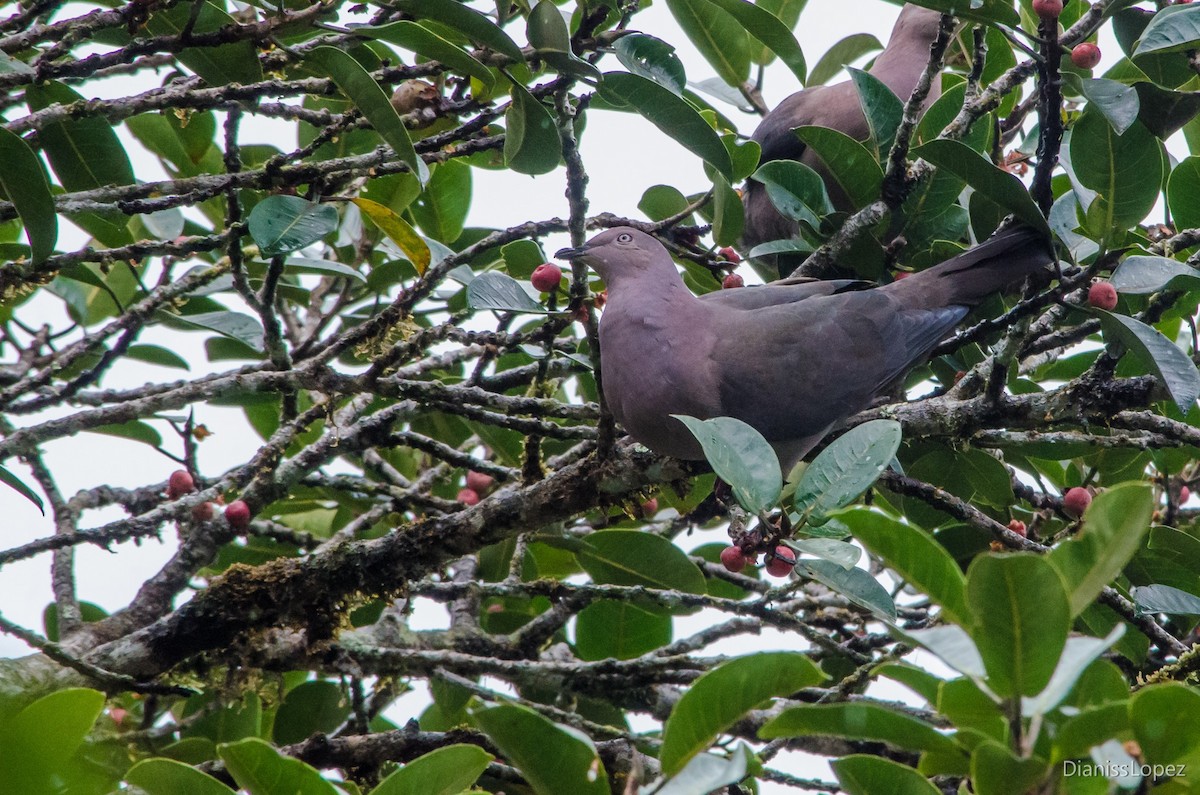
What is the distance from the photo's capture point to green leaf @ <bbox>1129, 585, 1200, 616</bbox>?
257 cm

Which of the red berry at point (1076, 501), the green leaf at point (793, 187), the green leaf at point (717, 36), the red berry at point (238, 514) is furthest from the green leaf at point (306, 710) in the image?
the green leaf at point (717, 36)

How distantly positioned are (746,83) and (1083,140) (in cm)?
185

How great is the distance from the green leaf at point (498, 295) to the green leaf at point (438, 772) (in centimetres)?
133

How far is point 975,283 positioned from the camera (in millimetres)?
3146

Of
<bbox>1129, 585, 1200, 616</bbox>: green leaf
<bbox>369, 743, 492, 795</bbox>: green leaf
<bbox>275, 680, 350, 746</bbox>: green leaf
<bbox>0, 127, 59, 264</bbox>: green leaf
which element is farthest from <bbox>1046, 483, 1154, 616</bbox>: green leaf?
<bbox>275, 680, 350, 746</bbox>: green leaf

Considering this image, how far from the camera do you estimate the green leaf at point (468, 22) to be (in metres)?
2.25

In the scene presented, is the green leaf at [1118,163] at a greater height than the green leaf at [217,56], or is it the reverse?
the green leaf at [217,56]

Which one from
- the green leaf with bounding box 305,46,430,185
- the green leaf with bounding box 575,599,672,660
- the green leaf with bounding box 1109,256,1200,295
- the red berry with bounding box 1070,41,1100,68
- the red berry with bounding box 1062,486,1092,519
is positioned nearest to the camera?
the green leaf with bounding box 305,46,430,185

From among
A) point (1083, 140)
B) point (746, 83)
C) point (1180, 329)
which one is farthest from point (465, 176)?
point (1180, 329)

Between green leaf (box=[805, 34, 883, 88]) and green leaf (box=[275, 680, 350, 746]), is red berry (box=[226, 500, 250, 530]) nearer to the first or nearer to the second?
green leaf (box=[275, 680, 350, 746])

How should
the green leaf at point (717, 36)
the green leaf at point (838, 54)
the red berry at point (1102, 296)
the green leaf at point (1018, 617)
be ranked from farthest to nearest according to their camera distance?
1. the green leaf at point (838, 54)
2. the green leaf at point (717, 36)
3. the red berry at point (1102, 296)
4. the green leaf at point (1018, 617)

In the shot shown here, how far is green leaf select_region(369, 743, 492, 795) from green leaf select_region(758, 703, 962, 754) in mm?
478

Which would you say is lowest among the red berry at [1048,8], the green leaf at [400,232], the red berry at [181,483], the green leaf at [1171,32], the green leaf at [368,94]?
the red berry at [181,483]

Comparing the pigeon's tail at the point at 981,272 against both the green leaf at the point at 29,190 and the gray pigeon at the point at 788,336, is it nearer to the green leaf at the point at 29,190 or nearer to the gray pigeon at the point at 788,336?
the gray pigeon at the point at 788,336
